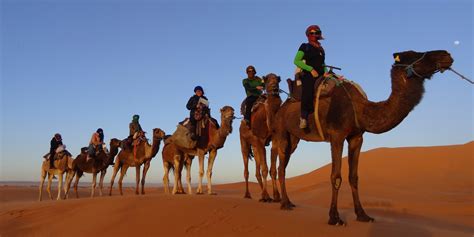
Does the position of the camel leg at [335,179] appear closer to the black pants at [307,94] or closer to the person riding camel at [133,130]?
the black pants at [307,94]

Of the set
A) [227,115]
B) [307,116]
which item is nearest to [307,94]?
[307,116]

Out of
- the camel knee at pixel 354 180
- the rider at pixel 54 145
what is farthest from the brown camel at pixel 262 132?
the rider at pixel 54 145

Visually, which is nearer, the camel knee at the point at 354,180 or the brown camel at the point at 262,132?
the camel knee at the point at 354,180

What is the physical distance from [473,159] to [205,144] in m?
29.4

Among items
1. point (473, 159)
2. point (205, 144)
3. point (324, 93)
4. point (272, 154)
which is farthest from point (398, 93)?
point (473, 159)

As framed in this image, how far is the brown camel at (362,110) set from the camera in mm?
7215

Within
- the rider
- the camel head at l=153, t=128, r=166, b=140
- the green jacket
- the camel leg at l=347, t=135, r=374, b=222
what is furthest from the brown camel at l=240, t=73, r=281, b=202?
the rider

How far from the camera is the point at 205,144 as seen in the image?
15.1 metres

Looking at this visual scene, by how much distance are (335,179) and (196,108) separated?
8439 mm

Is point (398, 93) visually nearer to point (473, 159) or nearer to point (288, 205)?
point (288, 205)

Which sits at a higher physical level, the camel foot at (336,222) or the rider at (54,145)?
the rider at (54,145)

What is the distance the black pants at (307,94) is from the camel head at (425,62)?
5.49 ft

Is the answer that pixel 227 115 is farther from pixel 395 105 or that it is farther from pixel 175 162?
pixel 395 105

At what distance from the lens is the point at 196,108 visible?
15.4 meters
